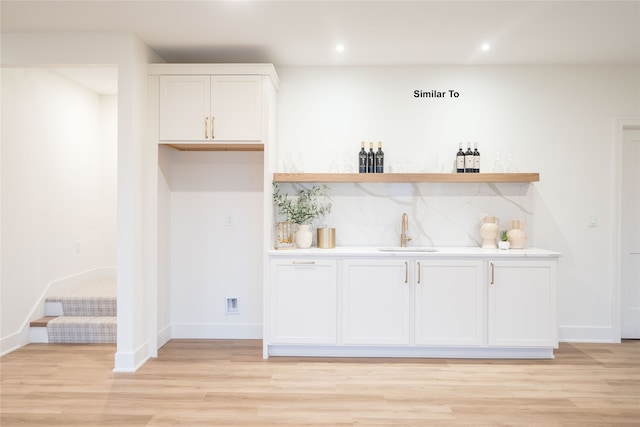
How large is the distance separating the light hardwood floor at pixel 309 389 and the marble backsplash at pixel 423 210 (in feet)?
3.58

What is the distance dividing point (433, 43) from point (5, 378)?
404cm

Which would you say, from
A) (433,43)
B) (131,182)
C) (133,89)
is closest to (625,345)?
(433,43)

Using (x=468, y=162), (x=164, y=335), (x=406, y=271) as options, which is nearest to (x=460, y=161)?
(x=468, y=162)

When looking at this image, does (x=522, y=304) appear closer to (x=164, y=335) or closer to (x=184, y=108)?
(x=164, y=335)

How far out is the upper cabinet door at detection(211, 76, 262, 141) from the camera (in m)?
3.67

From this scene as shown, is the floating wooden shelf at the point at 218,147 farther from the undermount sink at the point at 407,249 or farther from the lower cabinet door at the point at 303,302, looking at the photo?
the undermount sink at the point at 407,249

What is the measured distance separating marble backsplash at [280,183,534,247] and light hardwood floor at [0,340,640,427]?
3.58ft

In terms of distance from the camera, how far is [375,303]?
3.63 metres

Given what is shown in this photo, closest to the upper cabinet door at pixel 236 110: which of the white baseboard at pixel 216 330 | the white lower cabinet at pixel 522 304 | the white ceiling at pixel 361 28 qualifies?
the white ceiling at pixel 361 28

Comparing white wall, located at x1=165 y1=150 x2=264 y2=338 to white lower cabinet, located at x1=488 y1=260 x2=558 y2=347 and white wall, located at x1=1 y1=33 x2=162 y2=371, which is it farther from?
white lower cabinet, located at x1=488 y1=260 x2=558 y2=347

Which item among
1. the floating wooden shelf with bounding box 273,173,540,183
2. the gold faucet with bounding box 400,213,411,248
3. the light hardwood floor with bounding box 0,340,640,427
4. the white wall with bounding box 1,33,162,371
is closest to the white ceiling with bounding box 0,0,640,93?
the white wall with bounding box 1,33,162,371

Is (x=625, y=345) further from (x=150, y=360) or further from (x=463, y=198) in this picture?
(x=150, y=360)

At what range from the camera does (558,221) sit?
412 cm

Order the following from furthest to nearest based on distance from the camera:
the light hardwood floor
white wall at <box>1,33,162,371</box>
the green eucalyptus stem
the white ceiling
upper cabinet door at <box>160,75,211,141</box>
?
the green eucalyptus stem → upper cabinet door at <box>160,75,211,141</box> → white wall at <box>1,33,162,371</box> → the white ceiling → the light hardwood floor
